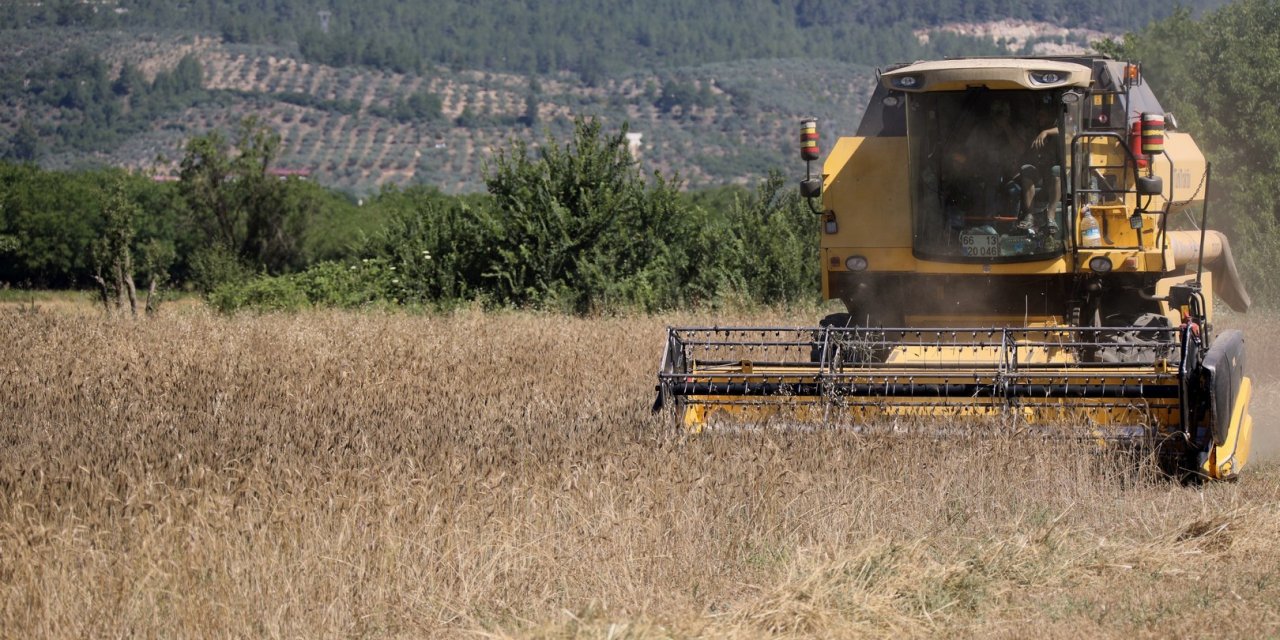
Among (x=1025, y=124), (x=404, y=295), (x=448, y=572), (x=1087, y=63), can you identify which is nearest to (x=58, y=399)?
(x=448, y=572)

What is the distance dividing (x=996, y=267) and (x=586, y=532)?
4.06 meters

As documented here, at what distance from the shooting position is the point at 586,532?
5.93m

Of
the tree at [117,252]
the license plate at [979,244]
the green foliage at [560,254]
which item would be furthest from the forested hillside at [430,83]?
the license plate at [979,244]

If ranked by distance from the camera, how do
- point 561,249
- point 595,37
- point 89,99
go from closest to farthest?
point 561,249 → point 89,99 → point 595,37

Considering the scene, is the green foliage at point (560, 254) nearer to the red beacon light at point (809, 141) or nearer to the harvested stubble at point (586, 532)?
the red beacon light at point (809, 141)

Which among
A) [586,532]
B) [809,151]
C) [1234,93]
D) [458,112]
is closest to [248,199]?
[1234,93]

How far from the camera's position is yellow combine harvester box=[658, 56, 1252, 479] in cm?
759

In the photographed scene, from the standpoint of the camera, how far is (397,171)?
126 meters

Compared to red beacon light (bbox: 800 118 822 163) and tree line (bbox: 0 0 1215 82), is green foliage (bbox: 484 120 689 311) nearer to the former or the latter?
red beacon light (bbox: 800 118 822 163)

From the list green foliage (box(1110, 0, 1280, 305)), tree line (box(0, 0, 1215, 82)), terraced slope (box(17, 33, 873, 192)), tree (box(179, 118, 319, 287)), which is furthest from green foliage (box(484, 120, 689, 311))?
tree line (box(0, 0, 1215, 82))

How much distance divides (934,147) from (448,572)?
4.88 metres

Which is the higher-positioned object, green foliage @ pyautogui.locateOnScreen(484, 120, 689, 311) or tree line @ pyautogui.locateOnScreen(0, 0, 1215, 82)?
green foliage @ pyautogui.locateOnScreen(484, 120, 689, 311)

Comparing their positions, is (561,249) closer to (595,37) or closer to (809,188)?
(809,188)

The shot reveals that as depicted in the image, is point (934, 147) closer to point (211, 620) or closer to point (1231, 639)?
point (1231, 639)
